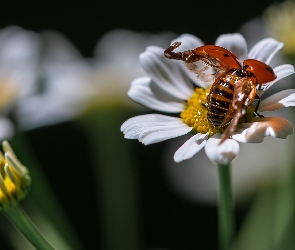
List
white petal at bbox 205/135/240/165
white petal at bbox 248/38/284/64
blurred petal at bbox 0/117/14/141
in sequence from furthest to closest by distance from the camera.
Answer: blurred petal at bbox 0/117/14/141
white petal at bbox 248/38/284/64
white petal at bbox 205/135/240/165

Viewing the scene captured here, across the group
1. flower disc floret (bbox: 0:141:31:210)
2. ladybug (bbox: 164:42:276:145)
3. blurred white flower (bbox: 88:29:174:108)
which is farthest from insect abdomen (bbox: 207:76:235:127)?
blurred white flower (bbox: 88:29:174:108)

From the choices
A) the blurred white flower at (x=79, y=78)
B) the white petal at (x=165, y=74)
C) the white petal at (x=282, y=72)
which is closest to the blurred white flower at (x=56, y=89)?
the blurred white flower at (x=79, y=78)

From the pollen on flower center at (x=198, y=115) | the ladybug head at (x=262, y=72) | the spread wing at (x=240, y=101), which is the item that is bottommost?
the pollen on flower center at (x=198, y=115)

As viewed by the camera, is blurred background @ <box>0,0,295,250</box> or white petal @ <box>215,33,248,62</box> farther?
blurred background @ <box>0,0,295,250</box>

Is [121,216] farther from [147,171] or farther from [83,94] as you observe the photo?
[147,171]

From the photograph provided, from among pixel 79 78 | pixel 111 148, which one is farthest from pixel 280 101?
pixel 79 78

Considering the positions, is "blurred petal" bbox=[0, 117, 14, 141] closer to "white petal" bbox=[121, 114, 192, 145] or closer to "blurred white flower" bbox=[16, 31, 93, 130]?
"blurred white flower" bbox=[16, 31, 93, 130]

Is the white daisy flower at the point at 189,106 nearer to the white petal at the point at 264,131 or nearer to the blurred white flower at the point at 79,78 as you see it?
the white petal at the point at 264,131
